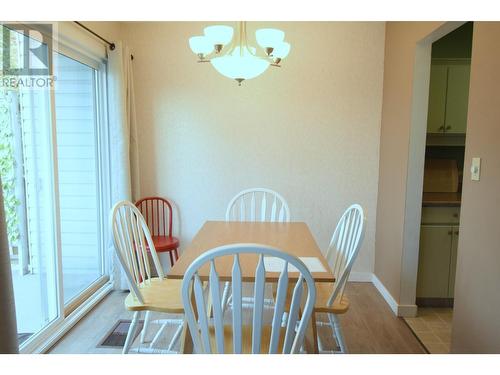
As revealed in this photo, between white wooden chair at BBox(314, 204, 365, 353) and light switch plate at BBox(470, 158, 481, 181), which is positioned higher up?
light switch plate at BBox(470, 158, 481, 181)

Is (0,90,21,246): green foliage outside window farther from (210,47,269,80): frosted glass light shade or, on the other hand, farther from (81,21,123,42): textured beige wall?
(210,47,269,80): frosted glass light shade

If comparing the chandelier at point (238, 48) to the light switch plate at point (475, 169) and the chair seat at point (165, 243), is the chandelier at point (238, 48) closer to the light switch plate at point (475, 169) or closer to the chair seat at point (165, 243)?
the light switch plate at point (475, 169)

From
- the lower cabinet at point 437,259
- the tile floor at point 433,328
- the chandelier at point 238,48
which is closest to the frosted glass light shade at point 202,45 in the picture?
the chandelier at point 238,48

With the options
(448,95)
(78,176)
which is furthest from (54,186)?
(448,95)

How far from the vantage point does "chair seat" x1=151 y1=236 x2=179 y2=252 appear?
9.14ft

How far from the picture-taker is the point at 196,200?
10.6 feet

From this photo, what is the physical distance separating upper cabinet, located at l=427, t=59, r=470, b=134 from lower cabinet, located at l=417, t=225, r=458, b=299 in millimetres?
829

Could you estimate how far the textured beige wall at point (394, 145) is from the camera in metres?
2.52

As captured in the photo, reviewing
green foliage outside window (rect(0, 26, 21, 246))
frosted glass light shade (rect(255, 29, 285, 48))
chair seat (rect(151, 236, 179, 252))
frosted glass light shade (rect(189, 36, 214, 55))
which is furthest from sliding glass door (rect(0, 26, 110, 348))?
frosted glass light shade (rect(255, 29, 285, 48))

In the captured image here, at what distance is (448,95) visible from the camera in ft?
9.03

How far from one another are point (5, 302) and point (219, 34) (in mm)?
1499
